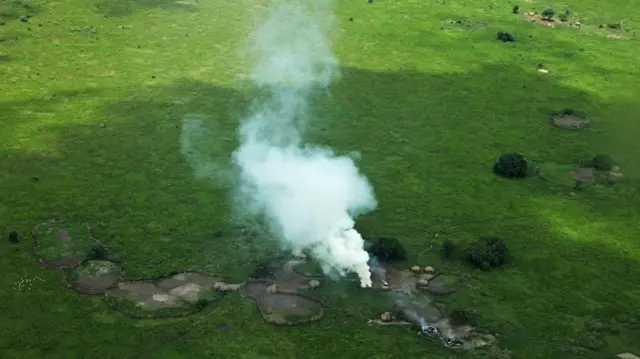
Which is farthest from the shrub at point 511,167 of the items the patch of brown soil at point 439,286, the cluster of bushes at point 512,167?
the patch of brown soil at point 439,286

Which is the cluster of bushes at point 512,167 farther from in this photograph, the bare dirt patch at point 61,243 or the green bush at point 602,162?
the bare dirt patch at point 61,243

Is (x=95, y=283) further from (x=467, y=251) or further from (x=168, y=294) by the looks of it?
(x=467, y=251)

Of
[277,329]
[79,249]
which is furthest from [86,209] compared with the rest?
[277,329]

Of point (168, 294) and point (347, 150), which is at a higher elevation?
point (347, 150)

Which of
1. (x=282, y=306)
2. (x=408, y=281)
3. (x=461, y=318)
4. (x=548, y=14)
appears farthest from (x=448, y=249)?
(x=548, y=14)

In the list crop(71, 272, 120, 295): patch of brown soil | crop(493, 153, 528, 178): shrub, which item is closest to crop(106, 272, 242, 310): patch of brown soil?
crop(71, 272, 120, 295): patch of brown soil
